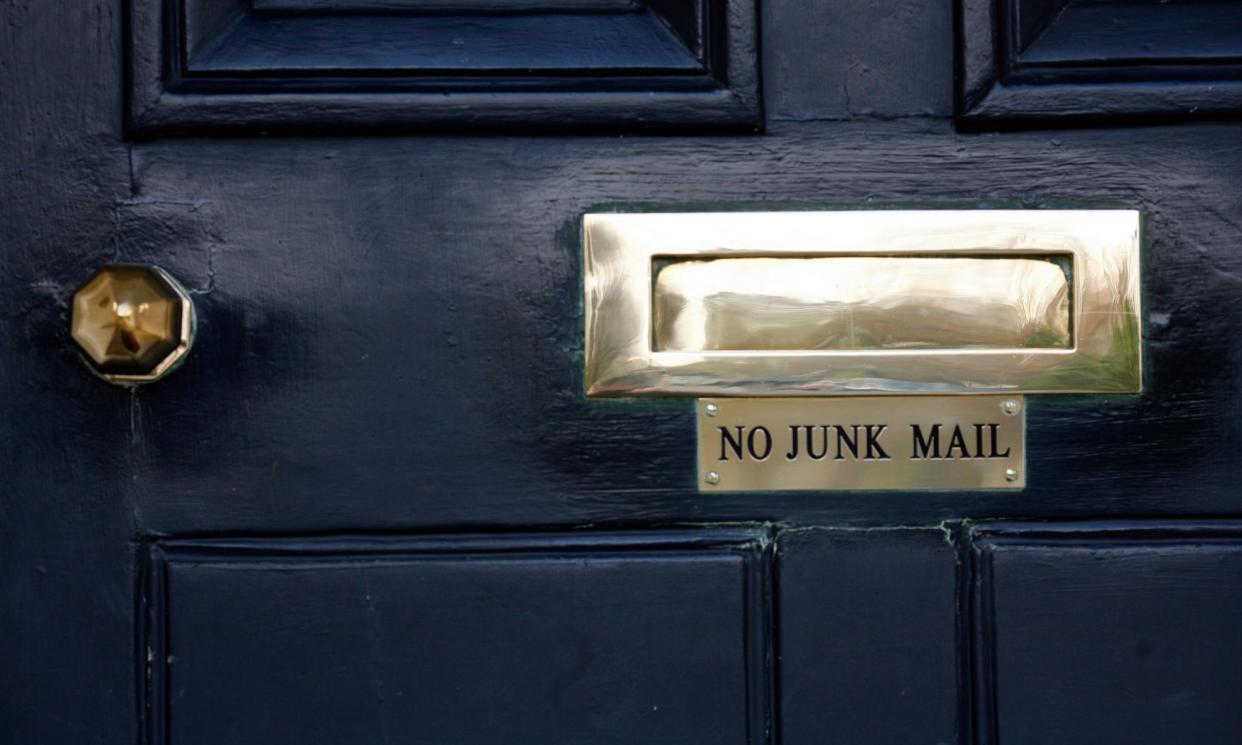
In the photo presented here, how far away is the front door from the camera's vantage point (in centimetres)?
56

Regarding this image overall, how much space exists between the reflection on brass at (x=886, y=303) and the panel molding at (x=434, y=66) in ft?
0.26

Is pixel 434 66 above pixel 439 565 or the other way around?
above

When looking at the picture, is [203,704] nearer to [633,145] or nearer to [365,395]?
[365,395]

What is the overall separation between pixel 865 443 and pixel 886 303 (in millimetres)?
80

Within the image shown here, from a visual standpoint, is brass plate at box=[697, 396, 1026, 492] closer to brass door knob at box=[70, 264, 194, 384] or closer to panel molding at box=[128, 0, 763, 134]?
panel molding at box=[128, 0, 763, 134]

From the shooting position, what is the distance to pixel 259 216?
0.56 metres

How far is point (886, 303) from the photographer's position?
55cm

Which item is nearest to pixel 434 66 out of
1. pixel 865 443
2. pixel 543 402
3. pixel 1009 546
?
pixel 543 402

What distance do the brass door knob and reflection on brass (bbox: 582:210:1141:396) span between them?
25 cm

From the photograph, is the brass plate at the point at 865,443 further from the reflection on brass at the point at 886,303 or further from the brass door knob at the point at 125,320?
the brass door knob at the point at 125,320

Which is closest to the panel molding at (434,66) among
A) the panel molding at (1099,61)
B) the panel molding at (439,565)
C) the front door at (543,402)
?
the front door at (543,402)

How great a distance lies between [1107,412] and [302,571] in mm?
469

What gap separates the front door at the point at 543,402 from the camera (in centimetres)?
56

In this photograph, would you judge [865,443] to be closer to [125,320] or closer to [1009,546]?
[1009,546]
